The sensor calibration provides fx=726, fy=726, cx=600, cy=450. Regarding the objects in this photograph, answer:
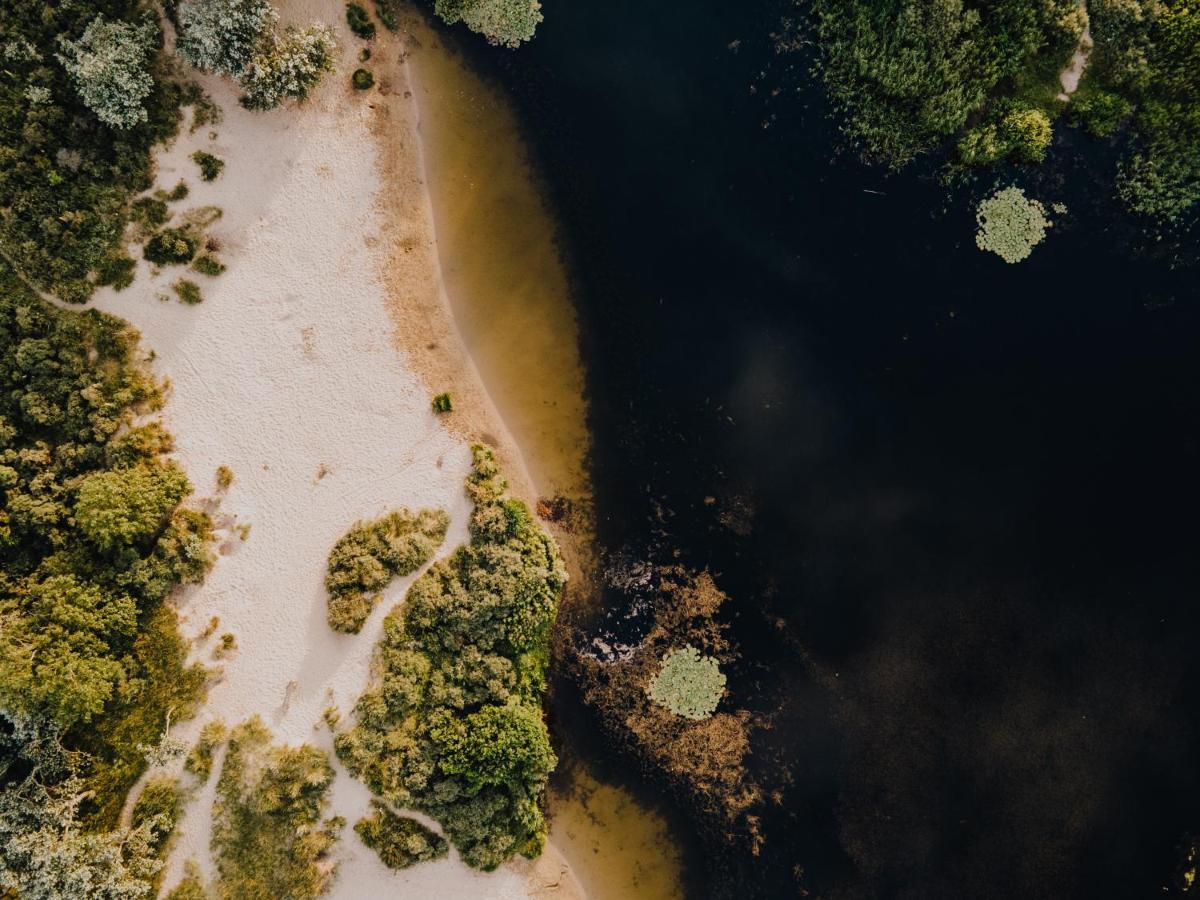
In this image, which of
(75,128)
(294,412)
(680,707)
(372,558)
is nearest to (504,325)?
(294,412)

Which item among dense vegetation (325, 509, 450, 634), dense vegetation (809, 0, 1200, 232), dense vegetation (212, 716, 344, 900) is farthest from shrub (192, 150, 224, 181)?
dense vegetation (809, 0, 1200, 232)

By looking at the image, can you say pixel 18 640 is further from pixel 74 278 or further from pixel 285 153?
pixel 285 153

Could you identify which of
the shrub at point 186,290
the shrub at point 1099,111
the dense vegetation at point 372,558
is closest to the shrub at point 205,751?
the dense vegetation at point 372,558

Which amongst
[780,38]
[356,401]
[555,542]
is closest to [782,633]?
[555,542]

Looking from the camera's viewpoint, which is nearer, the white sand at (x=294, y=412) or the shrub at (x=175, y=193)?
the shrub at (x=175, y=193)

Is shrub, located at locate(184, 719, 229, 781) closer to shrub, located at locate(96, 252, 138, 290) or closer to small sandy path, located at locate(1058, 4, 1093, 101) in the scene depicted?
shrub, located at locate(96, 252, 138, 290)

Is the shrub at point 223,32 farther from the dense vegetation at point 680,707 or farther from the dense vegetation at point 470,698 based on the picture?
the dense vegetation at point 680,707
